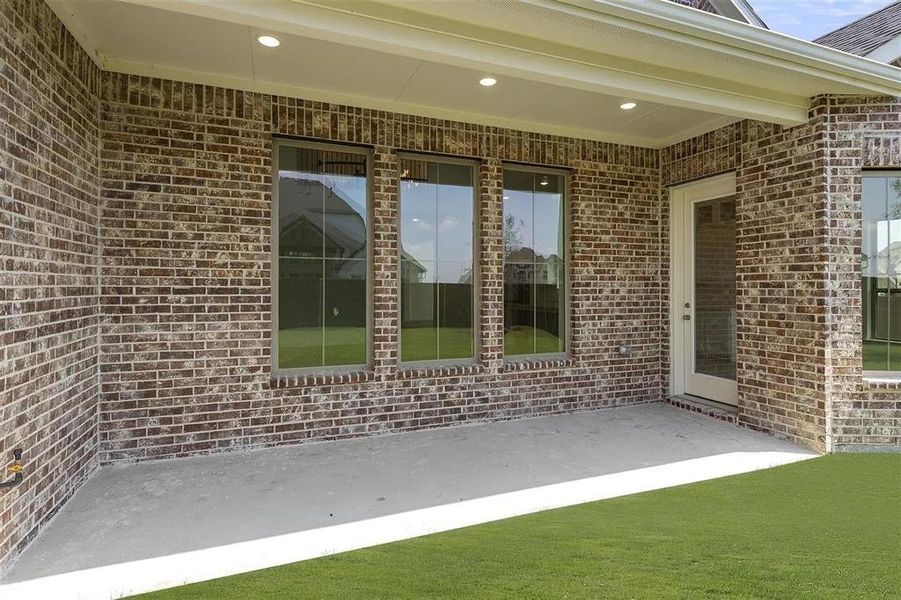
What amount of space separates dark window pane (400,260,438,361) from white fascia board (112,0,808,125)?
6.73 feet

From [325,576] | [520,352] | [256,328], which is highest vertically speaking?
[256,328]

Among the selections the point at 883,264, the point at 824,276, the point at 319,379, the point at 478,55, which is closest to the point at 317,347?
the point at 319,379

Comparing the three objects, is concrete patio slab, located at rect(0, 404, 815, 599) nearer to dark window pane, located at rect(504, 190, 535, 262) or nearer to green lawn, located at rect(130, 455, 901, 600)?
green lawn, located at rect(130, 455, 901, 600)

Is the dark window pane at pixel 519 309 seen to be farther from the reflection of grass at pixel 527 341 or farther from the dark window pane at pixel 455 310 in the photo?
the dark window pane at pixel 455 310

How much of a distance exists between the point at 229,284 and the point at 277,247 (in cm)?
51

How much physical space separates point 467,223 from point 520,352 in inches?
57.9

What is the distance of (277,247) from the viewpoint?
429cm

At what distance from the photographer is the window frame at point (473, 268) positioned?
15.5ft

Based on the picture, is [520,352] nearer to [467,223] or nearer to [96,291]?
[467,223]

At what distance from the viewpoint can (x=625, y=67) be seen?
360 centimetres

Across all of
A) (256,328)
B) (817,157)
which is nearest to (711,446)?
(817,157)

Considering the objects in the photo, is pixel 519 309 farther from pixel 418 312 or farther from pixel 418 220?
pixel 418 220

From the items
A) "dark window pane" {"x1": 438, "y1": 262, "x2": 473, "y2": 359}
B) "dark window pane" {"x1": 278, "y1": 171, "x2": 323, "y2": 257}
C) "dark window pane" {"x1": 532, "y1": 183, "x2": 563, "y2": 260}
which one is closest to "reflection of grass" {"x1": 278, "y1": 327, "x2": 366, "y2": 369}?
"dark window pane" {"x1": 278, "y1": 171, "x2": 323, "y2": 257}

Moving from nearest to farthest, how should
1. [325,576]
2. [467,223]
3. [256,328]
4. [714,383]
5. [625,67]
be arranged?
[325,576] → [625,67] → [256,328] → [467,223] → [714,383]
